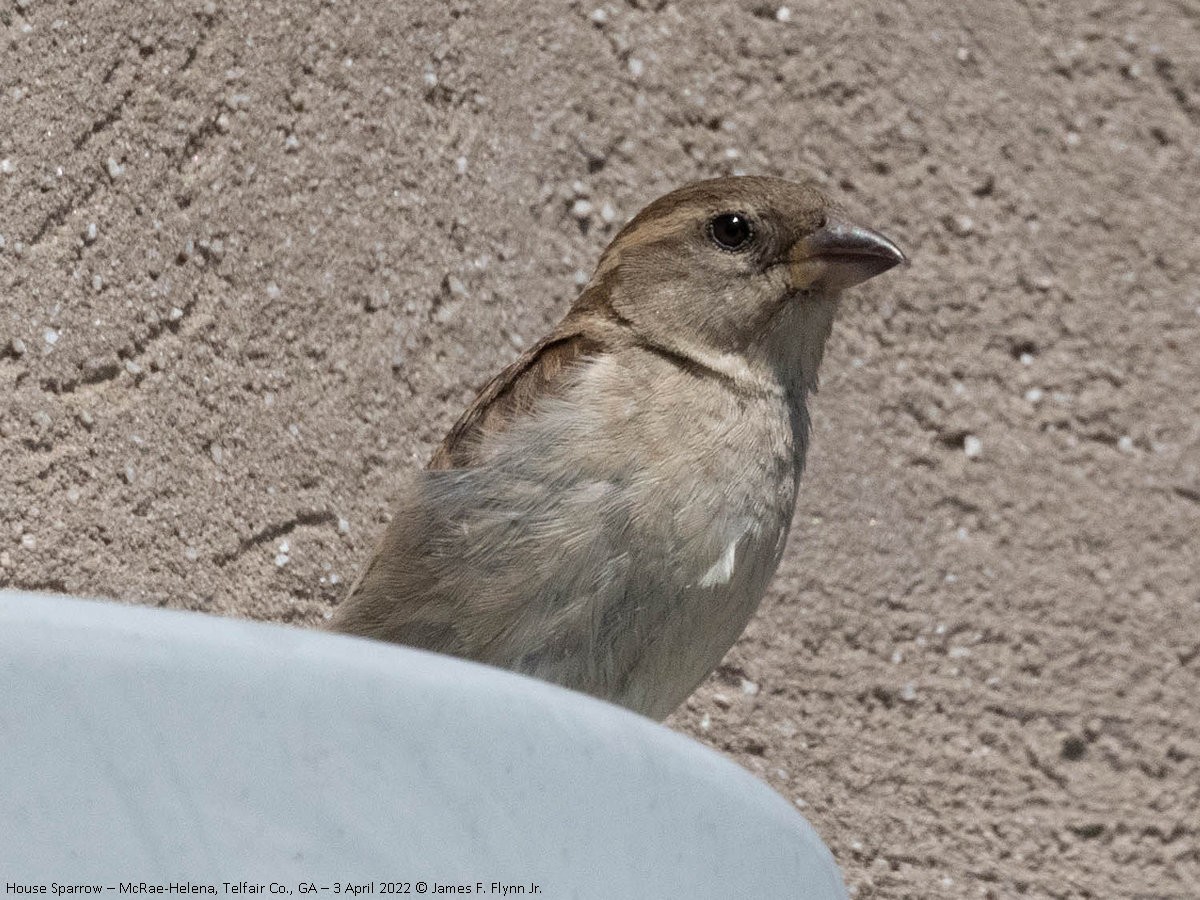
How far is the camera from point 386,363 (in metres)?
3.69

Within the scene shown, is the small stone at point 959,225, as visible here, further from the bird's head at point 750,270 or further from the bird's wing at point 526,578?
the bird's wing at point 526,578

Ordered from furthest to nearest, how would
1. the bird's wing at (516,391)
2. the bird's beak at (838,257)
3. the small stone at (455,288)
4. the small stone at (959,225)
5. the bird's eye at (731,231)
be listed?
the small stone at (959,225) < the small stone at (455,288) < the bird's eye at (731,231) < the bird's beak at (838,257) < the bird's wing at (516,391)

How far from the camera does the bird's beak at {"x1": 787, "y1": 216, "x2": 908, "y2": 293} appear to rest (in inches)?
126

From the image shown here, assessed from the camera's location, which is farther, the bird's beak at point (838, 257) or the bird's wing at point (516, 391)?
the bird's beak at point (838, 257)

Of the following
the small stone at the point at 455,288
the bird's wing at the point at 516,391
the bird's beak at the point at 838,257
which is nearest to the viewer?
the bird's wing at the point at 516,391

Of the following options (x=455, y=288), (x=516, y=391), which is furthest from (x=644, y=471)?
(x=455, y=288)

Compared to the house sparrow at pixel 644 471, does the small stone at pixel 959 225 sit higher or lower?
higher

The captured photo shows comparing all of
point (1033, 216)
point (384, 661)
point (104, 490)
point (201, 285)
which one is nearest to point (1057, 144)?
point (1033, 216)

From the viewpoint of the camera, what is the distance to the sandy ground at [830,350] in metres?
3.46

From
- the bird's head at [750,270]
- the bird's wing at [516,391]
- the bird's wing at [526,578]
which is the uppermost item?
the bird's head at [750,270]

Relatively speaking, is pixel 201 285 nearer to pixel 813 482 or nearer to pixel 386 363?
pixel 386 363

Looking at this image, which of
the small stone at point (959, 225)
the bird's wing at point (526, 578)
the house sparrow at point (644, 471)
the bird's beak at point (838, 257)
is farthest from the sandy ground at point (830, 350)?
the bird's beak at point (838, 257)

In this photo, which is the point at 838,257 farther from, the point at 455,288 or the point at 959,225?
the point at 959,225

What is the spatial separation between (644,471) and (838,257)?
2.01 feet
